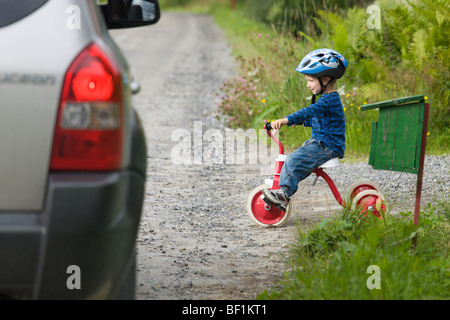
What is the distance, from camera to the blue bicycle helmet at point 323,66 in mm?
4906

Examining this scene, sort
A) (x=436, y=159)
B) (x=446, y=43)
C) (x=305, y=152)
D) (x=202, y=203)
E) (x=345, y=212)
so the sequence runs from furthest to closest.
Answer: (x=446, y=43) → (x=436, y=159) → (x=202, y=203) → (x=305, y=152) → (x=345, y=212)

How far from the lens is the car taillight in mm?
2357

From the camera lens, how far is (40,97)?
2.34 m

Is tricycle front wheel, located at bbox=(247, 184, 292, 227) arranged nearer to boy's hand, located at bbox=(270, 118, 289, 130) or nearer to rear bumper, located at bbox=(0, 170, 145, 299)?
boy's hand, located at bbox=(270, 118, 289, 130)

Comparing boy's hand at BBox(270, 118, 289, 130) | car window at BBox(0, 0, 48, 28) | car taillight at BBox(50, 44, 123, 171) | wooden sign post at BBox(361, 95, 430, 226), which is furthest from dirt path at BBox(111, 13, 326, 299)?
car window at BBox(0, 0, 48, 28)

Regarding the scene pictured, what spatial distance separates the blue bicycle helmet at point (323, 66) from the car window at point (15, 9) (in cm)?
268

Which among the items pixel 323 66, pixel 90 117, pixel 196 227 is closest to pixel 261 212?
pixel 196 227

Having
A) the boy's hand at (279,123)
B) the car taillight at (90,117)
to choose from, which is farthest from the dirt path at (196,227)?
the car taillight at (90,117)

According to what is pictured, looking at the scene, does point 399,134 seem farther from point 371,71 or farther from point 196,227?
point 371,71

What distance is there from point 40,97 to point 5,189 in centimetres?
34

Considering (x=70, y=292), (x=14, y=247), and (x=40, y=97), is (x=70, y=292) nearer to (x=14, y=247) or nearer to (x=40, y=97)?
(x=14, y=247)

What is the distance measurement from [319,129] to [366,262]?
1672 mm

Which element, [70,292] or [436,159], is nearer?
[70,292]
